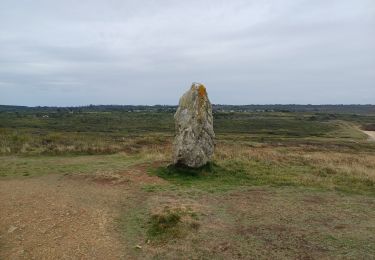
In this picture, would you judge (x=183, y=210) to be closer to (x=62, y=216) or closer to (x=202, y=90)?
(x=62, y=216)

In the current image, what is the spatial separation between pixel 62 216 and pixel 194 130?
742 cm

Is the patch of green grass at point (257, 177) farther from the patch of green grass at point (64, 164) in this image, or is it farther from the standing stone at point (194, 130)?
the patch of green grass at point (64, 164)

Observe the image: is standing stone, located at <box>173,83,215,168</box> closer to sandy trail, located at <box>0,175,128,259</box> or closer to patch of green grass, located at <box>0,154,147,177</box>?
patch of green grass, located at <box>0,154,147,177</box>

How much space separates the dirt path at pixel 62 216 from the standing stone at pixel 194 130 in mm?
2100

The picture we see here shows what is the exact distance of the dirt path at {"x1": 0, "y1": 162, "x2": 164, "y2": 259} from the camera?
9.25m

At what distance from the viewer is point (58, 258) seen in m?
8.88

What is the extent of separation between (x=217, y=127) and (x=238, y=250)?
7233 centimetres

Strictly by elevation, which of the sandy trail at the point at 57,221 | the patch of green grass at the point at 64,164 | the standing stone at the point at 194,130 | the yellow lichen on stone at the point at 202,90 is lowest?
the sandy trail at the point at 57,221

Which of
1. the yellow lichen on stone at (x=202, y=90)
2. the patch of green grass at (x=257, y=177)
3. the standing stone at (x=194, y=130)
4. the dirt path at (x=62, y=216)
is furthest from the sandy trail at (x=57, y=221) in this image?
the yellow lichen on stone at (x=202, y=90)

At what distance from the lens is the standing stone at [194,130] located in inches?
672

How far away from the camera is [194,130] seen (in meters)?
17.3

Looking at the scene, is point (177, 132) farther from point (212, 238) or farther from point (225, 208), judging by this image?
point (212, 238)

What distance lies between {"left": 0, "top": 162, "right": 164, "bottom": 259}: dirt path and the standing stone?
2100 millimetres

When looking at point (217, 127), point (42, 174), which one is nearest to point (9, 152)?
point (42, 174)
